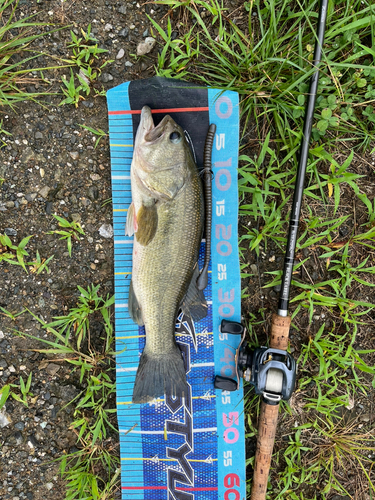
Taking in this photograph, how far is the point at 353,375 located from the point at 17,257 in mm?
3272

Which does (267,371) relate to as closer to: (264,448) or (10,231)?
(264,448)

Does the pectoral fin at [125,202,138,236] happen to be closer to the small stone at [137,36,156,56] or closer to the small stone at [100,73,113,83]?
the small stone at [100,73,113,83]

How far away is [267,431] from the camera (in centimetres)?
259

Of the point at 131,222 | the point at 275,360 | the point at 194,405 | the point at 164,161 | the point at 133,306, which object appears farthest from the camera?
the point at 194,405

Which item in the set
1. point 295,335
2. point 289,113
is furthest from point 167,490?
point 289,113

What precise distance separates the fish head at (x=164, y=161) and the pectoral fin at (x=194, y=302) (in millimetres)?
696

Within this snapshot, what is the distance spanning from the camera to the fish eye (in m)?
2.32

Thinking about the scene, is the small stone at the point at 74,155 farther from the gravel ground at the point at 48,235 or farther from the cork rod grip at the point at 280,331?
the cork rod grip at the point at 280,331

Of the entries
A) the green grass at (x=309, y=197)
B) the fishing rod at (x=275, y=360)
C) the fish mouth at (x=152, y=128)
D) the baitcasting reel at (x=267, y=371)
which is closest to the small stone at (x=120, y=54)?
the green grass at (x=309, y=197)

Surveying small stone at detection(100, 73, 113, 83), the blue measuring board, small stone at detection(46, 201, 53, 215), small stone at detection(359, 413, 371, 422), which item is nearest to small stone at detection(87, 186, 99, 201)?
the blue measuring board

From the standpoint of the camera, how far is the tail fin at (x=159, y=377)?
2609mm

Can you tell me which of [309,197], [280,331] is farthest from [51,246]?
[309,197]

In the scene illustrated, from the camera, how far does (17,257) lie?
2.80 m

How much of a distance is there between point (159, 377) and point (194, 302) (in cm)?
70
